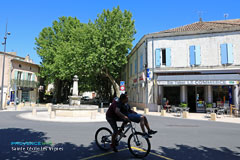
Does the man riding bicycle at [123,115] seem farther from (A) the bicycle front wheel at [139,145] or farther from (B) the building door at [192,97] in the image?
(B) the building door at [192,97]

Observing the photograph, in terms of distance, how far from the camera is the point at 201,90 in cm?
1962

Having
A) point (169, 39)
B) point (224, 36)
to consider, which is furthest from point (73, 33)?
point (224, 36)

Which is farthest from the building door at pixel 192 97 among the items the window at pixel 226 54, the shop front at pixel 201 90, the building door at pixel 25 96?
the building door at pixel 25 96

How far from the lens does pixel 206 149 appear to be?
17.8 feet

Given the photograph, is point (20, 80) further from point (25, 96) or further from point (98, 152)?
point (98, 152)

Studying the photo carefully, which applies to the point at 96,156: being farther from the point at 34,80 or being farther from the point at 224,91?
the point at 34,80

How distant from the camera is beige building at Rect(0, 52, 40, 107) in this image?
29434 mm

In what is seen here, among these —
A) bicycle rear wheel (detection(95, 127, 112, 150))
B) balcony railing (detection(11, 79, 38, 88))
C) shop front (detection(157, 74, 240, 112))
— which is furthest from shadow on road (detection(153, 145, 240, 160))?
balcony railing (detection(11, 79, 38, 88))

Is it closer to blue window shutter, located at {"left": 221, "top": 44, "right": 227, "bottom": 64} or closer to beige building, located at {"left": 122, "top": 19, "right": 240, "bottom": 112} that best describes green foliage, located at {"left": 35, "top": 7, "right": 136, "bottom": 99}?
beige building, located at {"left": 122, "top": 19, "right": 240, "bottom": 112}

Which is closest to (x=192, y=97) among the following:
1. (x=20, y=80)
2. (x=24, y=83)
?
(x=20, y=80)

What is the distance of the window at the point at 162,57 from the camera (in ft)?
65.3

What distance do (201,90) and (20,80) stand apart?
2876cm

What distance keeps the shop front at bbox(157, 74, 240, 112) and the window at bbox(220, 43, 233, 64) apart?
4.76ft

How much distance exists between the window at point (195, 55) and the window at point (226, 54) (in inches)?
87.0
